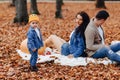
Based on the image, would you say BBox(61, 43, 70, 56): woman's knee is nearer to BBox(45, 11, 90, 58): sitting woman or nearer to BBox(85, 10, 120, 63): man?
BBox(45, 11, 90, 58): sitting woman

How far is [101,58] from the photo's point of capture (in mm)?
9273

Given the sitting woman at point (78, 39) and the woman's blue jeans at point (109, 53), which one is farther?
the sitting woman at point (78, 39)

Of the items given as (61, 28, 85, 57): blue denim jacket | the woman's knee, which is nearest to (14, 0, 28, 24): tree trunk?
the woman's knee

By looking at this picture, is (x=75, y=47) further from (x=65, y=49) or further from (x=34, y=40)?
(x=34, y=40)

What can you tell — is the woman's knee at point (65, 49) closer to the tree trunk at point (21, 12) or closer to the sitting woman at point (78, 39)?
the sitting woman at point (78, 39)

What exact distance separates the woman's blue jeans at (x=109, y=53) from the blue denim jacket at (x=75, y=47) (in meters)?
0.34

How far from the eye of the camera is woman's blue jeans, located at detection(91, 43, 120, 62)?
8.80 meters

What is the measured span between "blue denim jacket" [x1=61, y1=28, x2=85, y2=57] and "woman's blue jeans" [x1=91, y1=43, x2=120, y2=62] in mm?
343

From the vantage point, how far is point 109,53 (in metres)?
8.92

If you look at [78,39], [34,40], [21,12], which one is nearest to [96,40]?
[78,39]

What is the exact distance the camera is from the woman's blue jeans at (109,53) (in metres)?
8.80

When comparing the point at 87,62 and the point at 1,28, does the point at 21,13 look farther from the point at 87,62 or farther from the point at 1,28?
the point at 87,62

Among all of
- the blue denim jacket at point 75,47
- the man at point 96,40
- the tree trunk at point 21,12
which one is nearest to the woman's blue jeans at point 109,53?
the man at point 96,40

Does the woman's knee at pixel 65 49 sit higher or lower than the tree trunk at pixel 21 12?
lower
